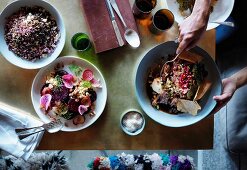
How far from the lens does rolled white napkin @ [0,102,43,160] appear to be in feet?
4.27

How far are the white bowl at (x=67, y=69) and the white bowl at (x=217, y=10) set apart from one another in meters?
0.36

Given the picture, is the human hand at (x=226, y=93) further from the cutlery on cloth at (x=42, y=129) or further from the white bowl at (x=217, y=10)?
the cutlery on cloth at (x=42, y=129)

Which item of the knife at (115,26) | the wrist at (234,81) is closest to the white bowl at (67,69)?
the knife at (115,26)

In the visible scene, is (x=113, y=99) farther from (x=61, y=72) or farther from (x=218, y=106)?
(x=218, y=106)

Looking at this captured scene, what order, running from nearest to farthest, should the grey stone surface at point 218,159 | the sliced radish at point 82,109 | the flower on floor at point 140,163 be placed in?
the sliced radish at point 82,109
the flower on floor at point 140,163
the grey stone surface at point 218,159

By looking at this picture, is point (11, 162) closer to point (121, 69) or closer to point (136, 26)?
point (121, 69)

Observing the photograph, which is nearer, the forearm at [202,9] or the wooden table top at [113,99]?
the forearm at [202,9]

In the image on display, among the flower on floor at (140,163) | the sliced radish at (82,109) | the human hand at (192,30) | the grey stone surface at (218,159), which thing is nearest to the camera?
the human hand at (192,30)

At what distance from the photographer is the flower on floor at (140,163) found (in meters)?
1.77

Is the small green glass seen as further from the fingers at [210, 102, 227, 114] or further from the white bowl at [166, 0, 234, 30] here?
the fingers at [210, 102, 227, 114]

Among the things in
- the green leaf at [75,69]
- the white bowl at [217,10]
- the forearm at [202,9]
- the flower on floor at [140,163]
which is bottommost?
the flower on floor at [140,163]

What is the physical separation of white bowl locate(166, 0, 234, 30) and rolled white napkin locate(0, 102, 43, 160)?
624 mm

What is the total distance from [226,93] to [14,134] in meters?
0.76

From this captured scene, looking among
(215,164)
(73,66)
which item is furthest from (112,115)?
(215,164)
